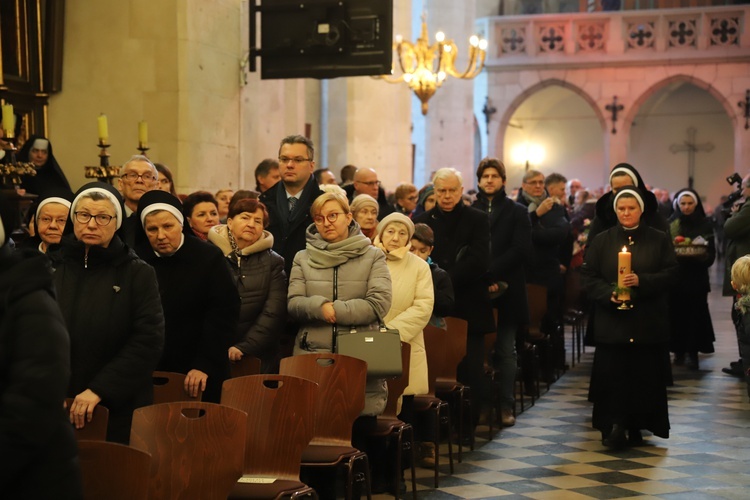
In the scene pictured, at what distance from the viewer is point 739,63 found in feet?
88.2

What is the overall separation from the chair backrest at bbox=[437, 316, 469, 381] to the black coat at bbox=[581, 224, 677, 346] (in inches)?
39.3

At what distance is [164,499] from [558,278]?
721 centimetres

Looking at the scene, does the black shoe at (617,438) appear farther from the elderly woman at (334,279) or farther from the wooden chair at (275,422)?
the wooden chair at (275,422)

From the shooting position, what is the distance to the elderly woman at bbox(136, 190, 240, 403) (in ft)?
17.0

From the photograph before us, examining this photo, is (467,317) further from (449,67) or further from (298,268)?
(449,67)

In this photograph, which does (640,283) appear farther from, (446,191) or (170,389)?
(170,389)

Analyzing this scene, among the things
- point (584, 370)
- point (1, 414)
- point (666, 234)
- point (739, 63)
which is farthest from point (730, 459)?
point (739, 63)

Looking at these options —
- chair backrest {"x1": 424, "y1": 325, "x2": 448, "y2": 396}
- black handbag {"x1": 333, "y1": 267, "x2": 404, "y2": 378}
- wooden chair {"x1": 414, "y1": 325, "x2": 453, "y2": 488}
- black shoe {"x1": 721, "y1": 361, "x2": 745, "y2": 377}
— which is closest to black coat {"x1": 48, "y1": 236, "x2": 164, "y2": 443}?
black handbag {"x1": 333, "y1": 267, "x2": 404, "y2": 378}

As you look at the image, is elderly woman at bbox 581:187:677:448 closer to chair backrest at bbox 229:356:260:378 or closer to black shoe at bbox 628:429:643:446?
black shoe at bbox 628:429:643:446

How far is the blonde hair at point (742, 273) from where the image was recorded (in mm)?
7895

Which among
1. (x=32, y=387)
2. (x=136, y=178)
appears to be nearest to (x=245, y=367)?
(x=136, y=178)

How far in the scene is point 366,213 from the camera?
7.37m

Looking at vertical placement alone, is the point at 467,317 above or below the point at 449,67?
below

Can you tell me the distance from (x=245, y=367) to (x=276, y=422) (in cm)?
108
